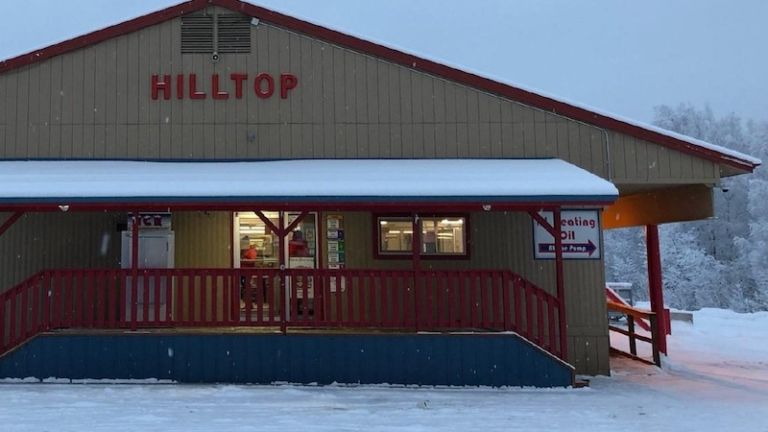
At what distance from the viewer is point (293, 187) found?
863cm

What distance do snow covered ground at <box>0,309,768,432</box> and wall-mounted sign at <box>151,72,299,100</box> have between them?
4.80 m

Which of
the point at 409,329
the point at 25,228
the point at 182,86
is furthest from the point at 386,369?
the point at 25,228

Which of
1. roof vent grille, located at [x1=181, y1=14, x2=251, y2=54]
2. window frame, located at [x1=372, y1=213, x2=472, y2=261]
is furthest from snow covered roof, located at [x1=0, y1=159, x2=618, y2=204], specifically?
roof vent grille, located at [x1=181, y1=14, x2=251, y2=54]

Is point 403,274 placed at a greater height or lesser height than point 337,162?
lesser

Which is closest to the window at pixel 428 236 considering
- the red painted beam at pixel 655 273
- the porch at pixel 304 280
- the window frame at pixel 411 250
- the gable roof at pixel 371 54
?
the window frame at pixel 411 250

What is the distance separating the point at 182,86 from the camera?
10188 mm

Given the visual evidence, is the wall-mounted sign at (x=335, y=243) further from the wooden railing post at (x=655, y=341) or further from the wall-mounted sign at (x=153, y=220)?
the wooden railing post at (x=655, y=341)

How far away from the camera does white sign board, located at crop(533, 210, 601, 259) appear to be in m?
10.3

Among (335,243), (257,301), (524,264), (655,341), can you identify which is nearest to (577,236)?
(524,264)

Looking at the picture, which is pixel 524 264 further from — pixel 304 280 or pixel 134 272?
pixel 134 272

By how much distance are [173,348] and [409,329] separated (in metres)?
3.68

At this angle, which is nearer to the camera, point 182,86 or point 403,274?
point 403,274

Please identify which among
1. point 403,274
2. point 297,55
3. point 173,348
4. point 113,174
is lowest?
point 173,348

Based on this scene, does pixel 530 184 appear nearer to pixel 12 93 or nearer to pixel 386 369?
pixel 386 369
